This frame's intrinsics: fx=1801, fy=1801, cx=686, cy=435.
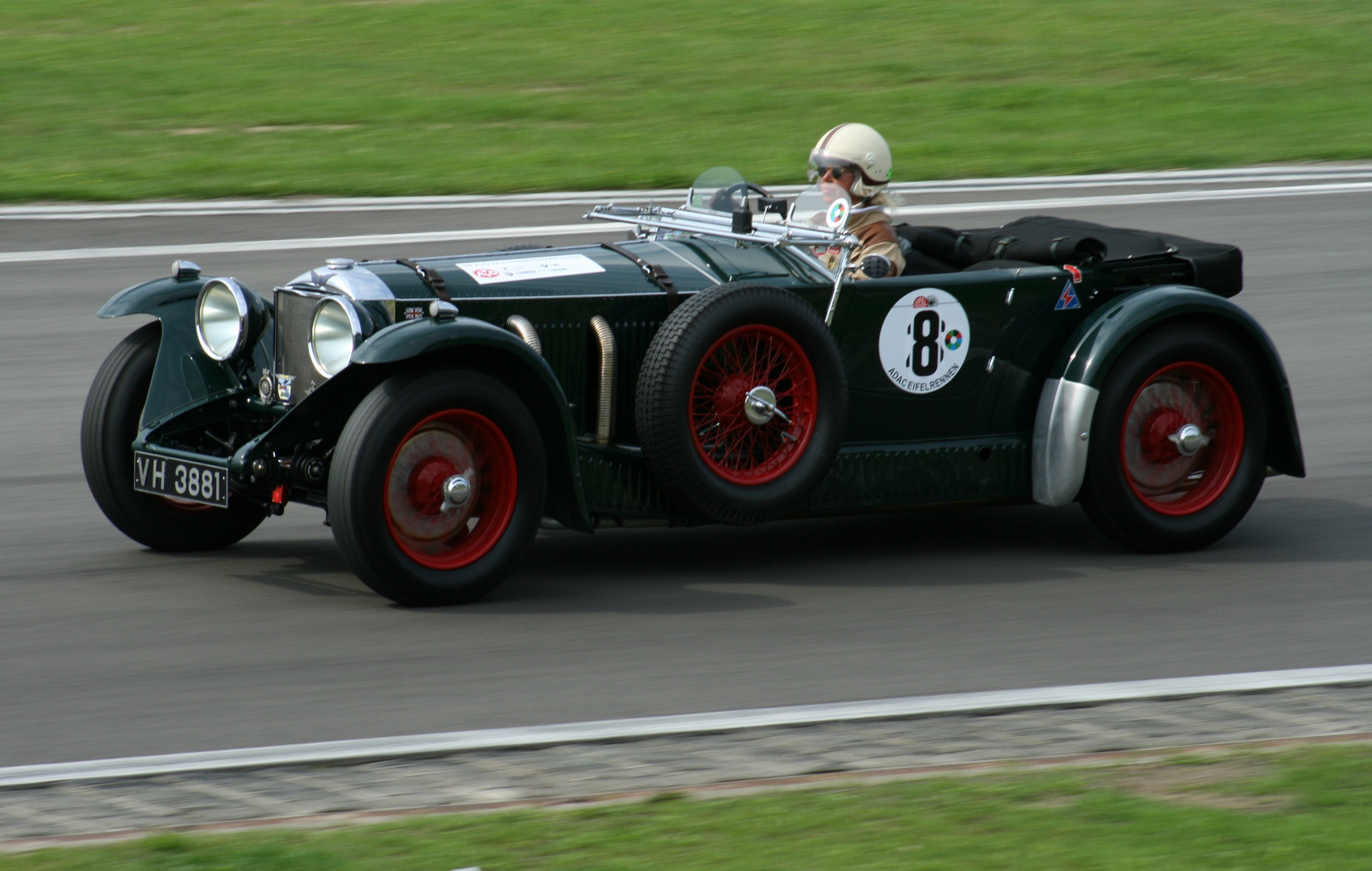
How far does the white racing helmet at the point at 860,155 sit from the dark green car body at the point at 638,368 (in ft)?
1.76

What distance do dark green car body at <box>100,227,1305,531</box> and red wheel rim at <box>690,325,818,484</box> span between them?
240mm

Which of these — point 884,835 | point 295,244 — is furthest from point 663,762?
point 295,244

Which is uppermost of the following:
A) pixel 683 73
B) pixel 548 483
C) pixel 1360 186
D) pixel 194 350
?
pixel 683 73

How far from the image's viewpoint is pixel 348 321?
5832mm

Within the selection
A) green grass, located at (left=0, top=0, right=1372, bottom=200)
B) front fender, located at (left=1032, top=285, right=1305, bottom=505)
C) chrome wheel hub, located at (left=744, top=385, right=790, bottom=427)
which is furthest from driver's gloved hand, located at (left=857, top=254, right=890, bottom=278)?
green grass, located at (left=0, top=0, right=1372, bottom=200)

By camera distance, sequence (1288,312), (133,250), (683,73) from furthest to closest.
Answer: (683,73) → (133,250) → (1288,312)

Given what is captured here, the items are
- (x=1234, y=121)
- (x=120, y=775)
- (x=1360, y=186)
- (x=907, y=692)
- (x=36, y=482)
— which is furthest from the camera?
(x=1234, y=121)

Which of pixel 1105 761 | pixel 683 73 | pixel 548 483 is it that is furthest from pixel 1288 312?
pixel 683 73

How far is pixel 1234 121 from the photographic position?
19375mm

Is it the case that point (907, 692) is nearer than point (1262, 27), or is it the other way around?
point (907, 692)

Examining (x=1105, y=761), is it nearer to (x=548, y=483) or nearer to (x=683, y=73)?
(x=548, y=483)

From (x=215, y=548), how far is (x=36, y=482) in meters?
1.49

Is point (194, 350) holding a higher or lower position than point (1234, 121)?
lower

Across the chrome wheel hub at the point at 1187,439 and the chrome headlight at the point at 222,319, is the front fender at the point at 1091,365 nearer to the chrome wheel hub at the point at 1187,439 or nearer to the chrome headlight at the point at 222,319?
the chrome wheel hub at the point at 1187,439
